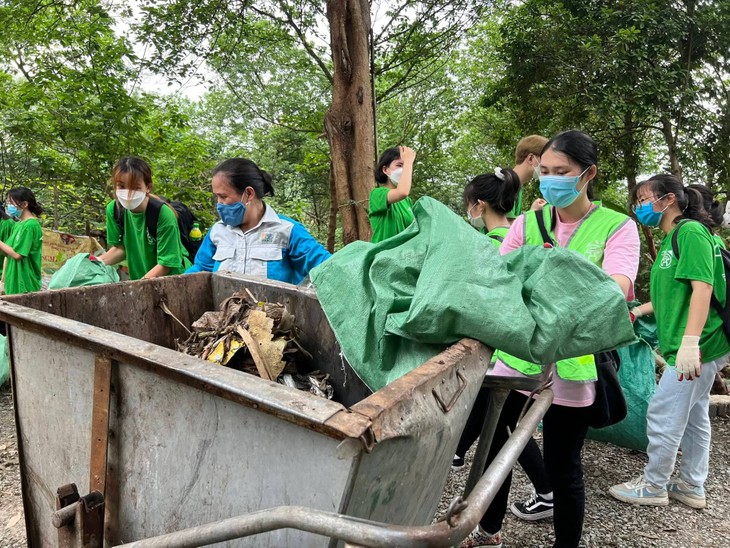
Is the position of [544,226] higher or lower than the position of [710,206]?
lower

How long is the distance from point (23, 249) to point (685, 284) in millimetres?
4780

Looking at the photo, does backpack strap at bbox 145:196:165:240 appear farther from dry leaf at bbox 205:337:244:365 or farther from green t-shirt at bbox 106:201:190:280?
dry leaf at bbox 205:337:244:365

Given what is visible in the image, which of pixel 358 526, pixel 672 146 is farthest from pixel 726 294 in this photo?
pixel 672 146

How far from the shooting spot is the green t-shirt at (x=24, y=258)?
4.34 metres

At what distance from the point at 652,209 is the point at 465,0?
554 cm

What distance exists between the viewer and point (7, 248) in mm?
4270

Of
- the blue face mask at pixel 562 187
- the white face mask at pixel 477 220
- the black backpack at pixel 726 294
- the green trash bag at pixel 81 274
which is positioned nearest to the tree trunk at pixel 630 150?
the black backpack at pixel 726 294

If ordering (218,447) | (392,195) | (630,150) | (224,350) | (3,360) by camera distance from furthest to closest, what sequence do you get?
(630,150), (3,360), (392,195), (224,350), (218,447)

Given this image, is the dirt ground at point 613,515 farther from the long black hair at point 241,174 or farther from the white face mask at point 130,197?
the long black hair at point 241,174

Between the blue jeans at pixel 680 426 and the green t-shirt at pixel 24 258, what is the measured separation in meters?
4.68

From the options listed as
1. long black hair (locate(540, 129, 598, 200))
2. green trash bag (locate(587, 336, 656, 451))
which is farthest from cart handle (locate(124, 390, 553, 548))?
green trash bag (locate(587, 336, 656, 451))

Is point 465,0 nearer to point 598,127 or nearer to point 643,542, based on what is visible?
point 598,127

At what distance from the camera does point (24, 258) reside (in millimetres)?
4371

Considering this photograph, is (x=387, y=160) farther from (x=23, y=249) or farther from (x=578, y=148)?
(x=23, y=249)
